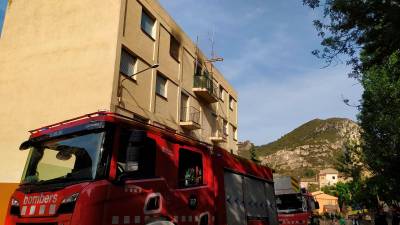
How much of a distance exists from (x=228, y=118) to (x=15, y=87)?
19688mm

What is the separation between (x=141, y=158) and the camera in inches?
243

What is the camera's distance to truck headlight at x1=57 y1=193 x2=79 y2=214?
16.9 ft

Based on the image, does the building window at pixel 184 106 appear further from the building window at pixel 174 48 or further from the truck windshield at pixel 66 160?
the truck windshield at pixel 66 160

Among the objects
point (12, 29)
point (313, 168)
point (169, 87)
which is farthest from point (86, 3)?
point (313, 168)

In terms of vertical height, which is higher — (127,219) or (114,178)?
(114,178)

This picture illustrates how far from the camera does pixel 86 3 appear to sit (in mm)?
19359

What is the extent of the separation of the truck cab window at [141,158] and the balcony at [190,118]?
16986mm

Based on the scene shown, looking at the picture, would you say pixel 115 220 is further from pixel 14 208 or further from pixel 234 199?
pixel 234 199

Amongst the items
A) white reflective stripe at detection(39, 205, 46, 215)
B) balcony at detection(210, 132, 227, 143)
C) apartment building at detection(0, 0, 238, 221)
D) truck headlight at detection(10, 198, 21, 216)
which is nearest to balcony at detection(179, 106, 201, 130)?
apartment building at detection(0, 0, 238, 221)

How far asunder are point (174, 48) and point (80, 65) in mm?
7407

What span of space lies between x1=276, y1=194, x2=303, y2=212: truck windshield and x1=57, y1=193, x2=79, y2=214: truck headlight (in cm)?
1264

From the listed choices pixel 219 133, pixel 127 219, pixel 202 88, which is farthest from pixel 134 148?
pixel 219 133

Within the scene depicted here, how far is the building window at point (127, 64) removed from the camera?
18.4 meters

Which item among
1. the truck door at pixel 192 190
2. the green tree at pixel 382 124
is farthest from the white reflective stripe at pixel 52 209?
the green tree at pixel 382 124
